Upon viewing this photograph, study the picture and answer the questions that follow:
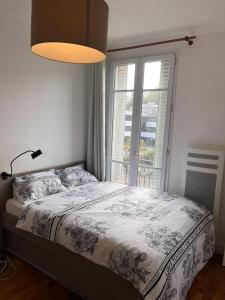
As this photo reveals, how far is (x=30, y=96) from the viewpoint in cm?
286

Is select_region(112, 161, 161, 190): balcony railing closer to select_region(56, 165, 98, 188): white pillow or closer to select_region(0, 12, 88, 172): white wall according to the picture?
select_region(56, 165, 98, 188): white pillow

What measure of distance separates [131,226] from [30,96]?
1916 millimetres

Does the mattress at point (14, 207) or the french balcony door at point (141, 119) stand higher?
the french balcony door at point (141, 119)

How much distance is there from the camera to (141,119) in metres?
3.33

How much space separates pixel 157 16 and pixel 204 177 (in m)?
1.86

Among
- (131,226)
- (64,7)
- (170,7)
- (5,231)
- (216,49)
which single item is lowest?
(5,231)

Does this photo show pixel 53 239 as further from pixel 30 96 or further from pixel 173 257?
pixel 30 96

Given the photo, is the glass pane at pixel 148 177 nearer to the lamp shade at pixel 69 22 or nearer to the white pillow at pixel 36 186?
the white pillow at pixel 36 186

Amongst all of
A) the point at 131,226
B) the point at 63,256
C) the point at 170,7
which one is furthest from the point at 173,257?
the point at 170,7

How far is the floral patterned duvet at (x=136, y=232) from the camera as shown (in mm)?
1653

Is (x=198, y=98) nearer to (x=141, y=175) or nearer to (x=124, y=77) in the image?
(x=124, y=77)

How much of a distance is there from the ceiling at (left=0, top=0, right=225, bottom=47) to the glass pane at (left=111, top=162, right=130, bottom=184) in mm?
1782

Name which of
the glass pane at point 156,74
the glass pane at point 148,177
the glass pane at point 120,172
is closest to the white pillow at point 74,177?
the glass pane at point 120,172

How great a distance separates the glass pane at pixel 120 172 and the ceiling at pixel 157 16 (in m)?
1.78
